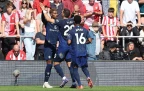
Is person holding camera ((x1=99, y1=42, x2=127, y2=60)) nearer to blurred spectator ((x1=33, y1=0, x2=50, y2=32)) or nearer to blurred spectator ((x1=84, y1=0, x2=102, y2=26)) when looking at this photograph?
blurred spectator ((x1=84, y1=0, x2=102, y2=26))

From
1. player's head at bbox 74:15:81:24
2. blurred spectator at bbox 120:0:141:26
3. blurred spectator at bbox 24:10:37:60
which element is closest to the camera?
player's head at bbox 74:15:81:24

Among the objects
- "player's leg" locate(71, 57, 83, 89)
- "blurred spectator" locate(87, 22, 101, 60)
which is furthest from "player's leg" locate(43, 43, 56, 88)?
"blurred spectator" locate(87, 22, 101, 60)

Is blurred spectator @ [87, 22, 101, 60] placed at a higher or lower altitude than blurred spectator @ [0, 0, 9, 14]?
lower

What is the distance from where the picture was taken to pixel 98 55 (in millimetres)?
21766

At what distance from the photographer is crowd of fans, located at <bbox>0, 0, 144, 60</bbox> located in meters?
21.6

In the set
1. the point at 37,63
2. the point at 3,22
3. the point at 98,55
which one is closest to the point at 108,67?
the point at 98,55

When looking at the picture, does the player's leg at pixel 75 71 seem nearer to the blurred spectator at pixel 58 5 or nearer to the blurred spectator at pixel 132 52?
the blurred spectator at pixel 58 5

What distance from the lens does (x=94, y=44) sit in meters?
21.7

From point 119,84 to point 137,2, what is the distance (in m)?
3.76

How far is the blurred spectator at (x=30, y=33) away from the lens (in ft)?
71.7

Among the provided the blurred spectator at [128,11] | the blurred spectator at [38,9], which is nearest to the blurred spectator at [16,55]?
the blurred spectator at [38,9]

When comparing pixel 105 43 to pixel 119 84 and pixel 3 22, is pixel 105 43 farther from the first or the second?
pixel 3 22

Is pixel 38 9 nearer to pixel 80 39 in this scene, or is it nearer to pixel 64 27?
pixel 64 27

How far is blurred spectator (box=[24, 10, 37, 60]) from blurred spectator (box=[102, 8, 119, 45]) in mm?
2462
